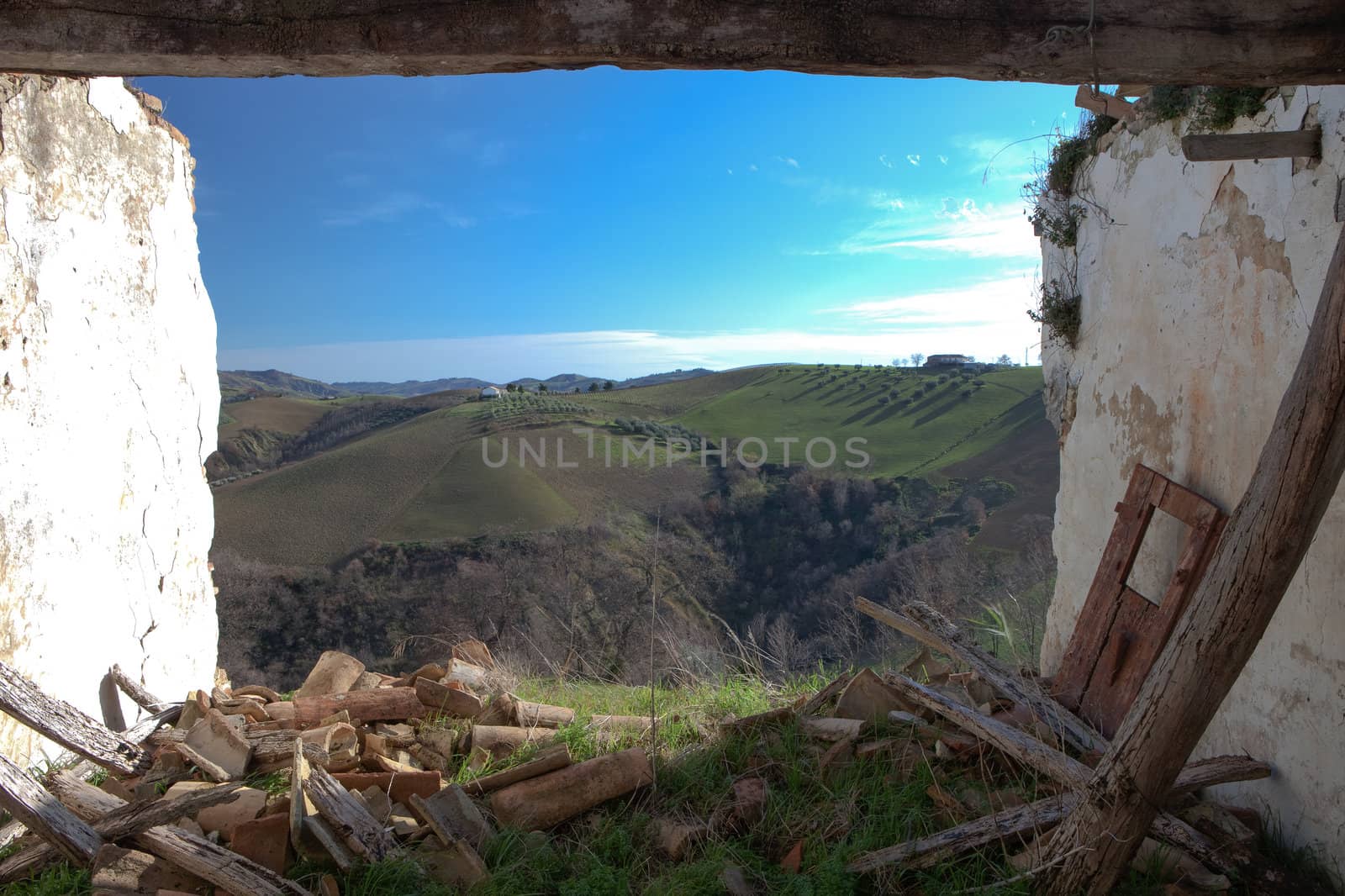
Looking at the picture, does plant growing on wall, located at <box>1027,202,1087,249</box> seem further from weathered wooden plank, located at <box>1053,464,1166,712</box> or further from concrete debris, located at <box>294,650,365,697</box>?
concrete debris, located at <box>294,650,365,697</box>

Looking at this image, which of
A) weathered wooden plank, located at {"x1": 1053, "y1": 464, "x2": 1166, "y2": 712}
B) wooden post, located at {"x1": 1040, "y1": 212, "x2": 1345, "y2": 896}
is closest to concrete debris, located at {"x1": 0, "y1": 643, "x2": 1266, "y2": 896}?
wooden post, located at {"x1": 1040, "y1": 212, "x2": 1345, "y2": 896}

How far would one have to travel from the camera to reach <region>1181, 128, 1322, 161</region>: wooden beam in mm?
2471

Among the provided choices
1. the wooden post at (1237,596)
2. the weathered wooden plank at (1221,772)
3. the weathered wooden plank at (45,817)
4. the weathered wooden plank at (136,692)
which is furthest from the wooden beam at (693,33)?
the weathered wooden plank at (136,692)

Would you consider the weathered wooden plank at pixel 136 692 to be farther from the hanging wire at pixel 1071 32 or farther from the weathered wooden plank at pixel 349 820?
the hanging wire at pixel 1071 32

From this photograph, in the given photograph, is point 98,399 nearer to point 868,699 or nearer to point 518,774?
point 518,774

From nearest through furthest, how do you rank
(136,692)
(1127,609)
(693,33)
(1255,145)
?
(693,33)
(1255,145)
(1127,609)
(136,692)

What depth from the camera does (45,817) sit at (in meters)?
2.64

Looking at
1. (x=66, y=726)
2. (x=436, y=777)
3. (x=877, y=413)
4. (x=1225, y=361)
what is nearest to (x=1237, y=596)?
(x=1225, y=361)

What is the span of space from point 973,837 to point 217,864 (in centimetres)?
241

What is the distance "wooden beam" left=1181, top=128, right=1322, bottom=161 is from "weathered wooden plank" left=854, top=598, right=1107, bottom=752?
6.75ft

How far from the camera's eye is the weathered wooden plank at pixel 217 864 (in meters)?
2.48

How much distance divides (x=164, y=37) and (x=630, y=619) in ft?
64.5

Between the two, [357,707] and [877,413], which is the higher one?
[877,413]

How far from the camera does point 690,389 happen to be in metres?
54.2
